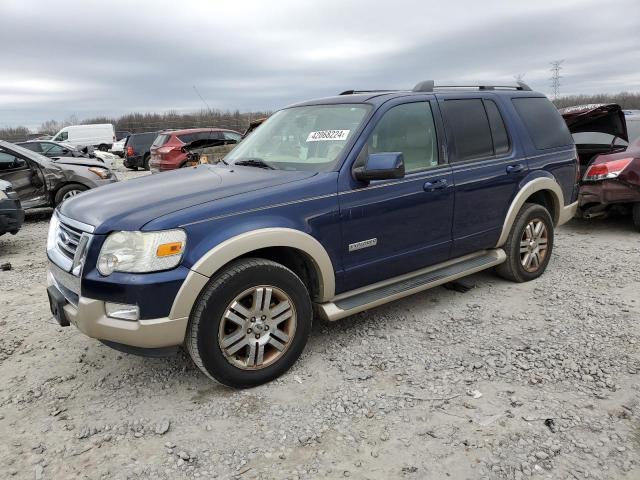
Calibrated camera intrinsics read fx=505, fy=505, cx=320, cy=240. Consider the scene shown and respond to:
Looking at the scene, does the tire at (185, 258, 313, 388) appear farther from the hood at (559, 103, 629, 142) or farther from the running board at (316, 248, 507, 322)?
the hood at (559, 103, 629, 142)

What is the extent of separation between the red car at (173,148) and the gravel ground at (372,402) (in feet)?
37.5

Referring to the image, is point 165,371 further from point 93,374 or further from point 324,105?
point 324,105

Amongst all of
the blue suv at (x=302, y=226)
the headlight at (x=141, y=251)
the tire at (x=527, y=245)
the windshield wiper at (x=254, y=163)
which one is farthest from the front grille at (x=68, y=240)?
the tire at (x=527, y=245)

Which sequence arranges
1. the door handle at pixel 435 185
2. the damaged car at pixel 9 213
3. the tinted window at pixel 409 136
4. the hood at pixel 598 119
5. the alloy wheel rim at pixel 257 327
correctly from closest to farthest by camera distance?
the alloy wheel rim at pixel 257 327
the tinted window at pixel 409 136
the door handle at pixel 435 185
the damaged car at pixel 9 213
the hood at pixel 598 119

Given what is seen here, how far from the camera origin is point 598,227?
732 centimetres

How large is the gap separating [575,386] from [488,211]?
173 cm

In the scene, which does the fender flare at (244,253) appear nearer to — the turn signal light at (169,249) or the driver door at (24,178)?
the turn signal light at (169,249)

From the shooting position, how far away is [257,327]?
3.09 metres

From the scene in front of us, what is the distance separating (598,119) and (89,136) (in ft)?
99.6

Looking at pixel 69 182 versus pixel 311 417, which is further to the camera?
pixel 69 182

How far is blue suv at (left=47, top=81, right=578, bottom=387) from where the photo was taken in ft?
9.20

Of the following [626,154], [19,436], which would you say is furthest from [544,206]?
[19,436]

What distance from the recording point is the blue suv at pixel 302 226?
2805 mm

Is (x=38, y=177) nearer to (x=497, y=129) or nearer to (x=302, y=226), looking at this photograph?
(x=302, y=226)
